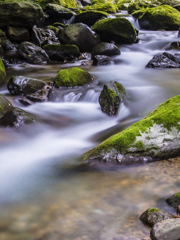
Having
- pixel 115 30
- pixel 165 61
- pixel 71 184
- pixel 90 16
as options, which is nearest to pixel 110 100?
pixel 71 184

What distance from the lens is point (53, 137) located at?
4.84 m

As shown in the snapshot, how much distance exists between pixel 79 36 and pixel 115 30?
2515 mm

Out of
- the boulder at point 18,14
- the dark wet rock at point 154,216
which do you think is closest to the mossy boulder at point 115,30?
the boulder at point 18,14

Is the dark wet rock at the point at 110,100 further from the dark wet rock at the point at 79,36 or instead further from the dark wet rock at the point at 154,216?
the dark wet rock at the point at 79,36

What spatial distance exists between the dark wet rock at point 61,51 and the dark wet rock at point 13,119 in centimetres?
737

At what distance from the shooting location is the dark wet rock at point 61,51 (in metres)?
11.5

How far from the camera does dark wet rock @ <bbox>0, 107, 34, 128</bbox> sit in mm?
4641

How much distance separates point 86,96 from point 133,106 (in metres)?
1.57

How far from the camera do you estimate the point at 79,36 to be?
12.3 meters

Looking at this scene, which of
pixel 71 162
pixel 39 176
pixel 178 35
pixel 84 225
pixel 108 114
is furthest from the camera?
pixel 178 35

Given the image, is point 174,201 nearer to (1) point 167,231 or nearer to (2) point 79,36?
(1) point 167,231

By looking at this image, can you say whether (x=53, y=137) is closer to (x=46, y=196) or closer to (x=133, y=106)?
(x=46, y=196)

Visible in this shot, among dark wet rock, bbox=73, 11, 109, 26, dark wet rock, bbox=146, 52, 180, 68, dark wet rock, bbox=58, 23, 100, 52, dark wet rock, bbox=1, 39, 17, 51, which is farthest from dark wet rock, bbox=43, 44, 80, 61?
dark wet rock, bbox=73, 11, 109, 26

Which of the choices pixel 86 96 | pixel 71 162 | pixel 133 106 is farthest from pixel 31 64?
pixel 71 162
